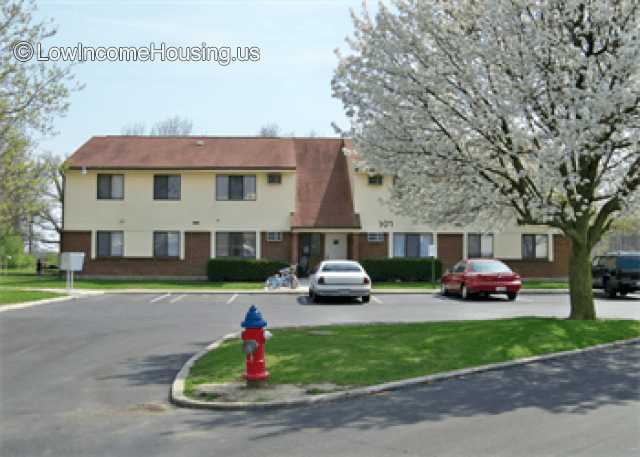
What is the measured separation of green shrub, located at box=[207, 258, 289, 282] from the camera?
1314 inches

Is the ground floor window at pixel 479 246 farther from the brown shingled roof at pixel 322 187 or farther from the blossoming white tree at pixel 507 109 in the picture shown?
the blossoming white tree at pixel 507 109

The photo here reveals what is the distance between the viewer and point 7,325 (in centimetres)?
1642

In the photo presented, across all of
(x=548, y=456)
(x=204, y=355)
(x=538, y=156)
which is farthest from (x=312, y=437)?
(x=538, y=156)

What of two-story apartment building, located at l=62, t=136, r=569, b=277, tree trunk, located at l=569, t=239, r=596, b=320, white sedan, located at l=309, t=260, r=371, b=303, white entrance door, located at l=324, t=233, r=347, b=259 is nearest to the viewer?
tree trunk, located at l=569, t=239, r=596, b=320

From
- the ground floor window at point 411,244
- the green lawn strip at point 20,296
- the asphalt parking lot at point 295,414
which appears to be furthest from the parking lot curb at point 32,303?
the ground floor window at point 411,244

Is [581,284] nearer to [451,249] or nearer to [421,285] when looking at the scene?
[421,285]

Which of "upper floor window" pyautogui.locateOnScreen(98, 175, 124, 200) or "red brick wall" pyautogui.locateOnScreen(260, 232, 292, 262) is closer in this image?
"red brick wall" pyautogui.locateOnScreen(260, 232, 292, 262)

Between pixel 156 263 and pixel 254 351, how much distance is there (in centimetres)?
2727

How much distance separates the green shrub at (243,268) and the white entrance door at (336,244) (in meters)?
3.17

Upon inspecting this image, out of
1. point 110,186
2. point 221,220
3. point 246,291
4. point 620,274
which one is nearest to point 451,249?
point 620,274

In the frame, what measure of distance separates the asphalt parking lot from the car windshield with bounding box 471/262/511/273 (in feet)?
40.0

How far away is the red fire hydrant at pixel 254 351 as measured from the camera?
897 centimetres

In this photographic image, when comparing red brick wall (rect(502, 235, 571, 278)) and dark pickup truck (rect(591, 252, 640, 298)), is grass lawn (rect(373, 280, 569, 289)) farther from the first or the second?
dark pickup truck (rect(591, 252, 640, 298))

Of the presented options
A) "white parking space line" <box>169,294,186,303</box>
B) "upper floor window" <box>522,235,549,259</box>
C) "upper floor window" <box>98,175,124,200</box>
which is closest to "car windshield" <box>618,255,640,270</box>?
"upper floor window" <box>522,235,549,259</box>
